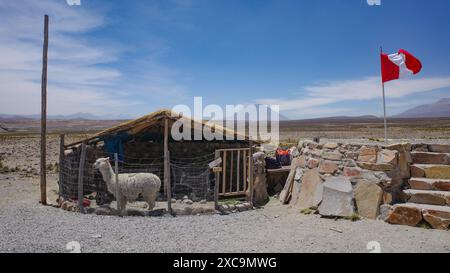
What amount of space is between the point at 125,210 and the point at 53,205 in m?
3.15

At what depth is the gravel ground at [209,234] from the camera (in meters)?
7.81

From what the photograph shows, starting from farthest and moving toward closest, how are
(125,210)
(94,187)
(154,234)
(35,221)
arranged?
1. (94,187)
2. (125,210)
3. (35,221)
4. (154,234)

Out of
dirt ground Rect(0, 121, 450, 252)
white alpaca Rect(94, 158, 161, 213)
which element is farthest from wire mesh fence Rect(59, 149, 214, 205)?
dirt ground Rect(0, 121, 450, 252)

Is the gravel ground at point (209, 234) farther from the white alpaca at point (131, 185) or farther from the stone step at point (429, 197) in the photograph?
the stone step at point (429, 197)

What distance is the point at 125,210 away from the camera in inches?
432

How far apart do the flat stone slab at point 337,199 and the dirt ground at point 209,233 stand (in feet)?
1.00

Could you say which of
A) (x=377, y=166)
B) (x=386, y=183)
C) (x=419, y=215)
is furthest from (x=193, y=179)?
(x=419, y=215)

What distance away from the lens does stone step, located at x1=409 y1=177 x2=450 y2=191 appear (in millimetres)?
9266

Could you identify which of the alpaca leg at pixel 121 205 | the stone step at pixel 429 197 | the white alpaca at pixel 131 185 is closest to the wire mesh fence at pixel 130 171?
the white alpaca at pixel 131 185

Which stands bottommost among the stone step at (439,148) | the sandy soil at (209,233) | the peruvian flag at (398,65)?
the sandy soil at (209,233)

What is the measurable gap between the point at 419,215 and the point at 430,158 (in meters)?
2.10
